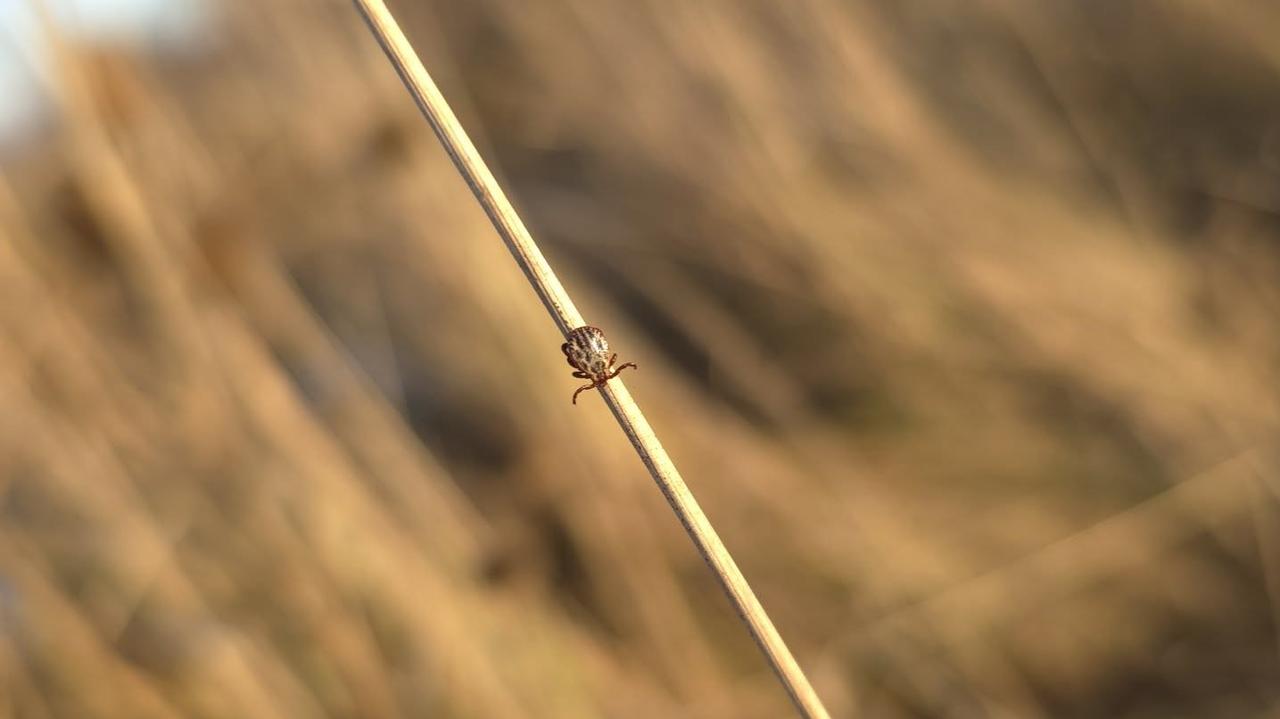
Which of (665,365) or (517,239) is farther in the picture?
(665,365)

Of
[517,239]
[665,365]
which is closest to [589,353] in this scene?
[517,239]

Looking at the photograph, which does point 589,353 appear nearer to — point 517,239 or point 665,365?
point 517,239

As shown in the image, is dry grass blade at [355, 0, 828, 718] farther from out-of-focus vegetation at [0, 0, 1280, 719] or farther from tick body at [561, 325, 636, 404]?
out-of-focus vegetation at [0, 0, 1280, 719]

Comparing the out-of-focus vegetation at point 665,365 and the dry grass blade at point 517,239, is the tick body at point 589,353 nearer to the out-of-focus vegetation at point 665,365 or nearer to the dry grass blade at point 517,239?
the dry grass blade at point 517,239

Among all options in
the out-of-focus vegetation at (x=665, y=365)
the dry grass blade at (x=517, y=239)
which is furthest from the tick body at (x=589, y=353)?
the out-of-focus vegetation at (x=665, y=365)

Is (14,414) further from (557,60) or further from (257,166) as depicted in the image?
(557,60)

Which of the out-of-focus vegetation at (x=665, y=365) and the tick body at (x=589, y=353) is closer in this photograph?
the tick body at (x=589, y=353)

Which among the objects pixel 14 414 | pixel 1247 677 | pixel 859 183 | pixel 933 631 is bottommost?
pixel 1247 677

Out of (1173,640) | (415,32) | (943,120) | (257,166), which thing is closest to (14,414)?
(257,166)
